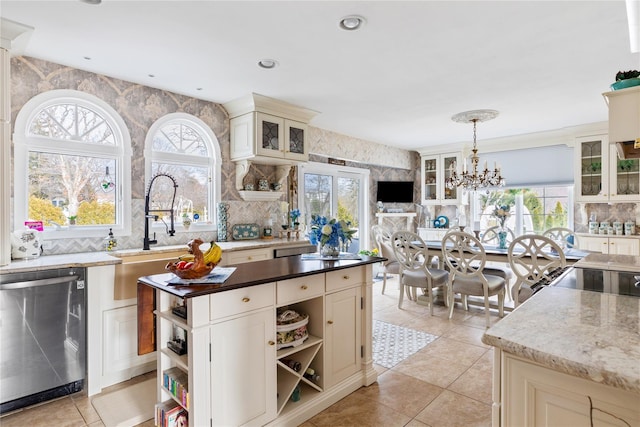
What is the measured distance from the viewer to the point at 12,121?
8.76ft

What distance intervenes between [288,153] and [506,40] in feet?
7.97

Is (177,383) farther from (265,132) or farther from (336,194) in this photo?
(336,194)

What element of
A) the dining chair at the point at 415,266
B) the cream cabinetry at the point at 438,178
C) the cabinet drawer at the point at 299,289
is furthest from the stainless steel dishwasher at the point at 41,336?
the cream cabinetry at the point at 438,178

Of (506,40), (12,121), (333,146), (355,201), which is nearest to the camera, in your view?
(506,40)

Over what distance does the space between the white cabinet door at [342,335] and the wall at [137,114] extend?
2088mm

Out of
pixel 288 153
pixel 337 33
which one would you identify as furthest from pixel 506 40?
pixel 288 153

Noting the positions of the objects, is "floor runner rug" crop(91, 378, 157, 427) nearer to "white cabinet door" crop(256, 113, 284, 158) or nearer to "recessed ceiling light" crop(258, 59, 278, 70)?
"white cabinet door" crop(256, 113, 284, 158)

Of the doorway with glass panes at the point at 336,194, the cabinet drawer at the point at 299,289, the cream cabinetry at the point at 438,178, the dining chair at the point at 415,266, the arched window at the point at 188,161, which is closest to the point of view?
the cabinet drawer at the point at 299,289

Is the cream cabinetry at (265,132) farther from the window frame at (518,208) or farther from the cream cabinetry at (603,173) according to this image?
the cream cabinetry at (603,173)

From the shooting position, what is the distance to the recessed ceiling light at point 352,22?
2.17m

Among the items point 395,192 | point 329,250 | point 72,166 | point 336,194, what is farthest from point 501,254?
point 72,166

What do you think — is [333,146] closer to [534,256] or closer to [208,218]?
[208,218]

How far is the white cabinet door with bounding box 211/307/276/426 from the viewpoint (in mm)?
1721

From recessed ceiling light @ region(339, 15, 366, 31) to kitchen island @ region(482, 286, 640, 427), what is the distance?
76.5 inches
